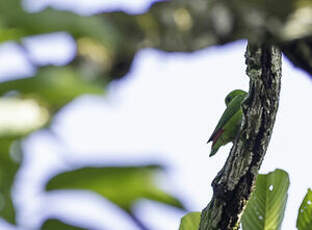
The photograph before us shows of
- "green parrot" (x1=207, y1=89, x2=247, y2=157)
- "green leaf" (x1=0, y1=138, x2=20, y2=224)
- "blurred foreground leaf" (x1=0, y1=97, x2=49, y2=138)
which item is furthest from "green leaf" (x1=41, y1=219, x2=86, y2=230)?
"green parrot" (x1=207, y1=89, x2=247, y2=157)

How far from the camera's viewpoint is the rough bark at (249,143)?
1.79 m

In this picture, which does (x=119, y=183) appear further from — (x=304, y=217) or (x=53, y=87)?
(x=304, y=217)

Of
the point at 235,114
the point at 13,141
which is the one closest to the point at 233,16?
the point at 13,141

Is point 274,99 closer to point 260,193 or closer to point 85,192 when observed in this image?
point 260,193

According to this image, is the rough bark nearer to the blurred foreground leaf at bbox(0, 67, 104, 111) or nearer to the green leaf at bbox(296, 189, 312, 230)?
the green leaf at bbox(296, 189, 312, 230)

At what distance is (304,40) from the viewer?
108 centimetres

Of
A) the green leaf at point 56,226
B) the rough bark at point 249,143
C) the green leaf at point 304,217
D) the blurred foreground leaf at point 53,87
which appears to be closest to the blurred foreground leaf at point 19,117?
the blurred foreground leaf at point 53,87

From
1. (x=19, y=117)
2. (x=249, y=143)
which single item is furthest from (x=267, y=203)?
(x=19, y=117)

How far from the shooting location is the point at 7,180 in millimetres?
798

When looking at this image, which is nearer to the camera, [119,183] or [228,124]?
[119,183]

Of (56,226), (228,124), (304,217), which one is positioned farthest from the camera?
(228,124)

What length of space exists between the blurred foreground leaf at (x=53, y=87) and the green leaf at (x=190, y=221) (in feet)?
4.57

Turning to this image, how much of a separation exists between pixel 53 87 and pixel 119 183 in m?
0.20

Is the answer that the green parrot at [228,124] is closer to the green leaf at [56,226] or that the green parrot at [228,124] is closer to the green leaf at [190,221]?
the green leaf at [190,221]
